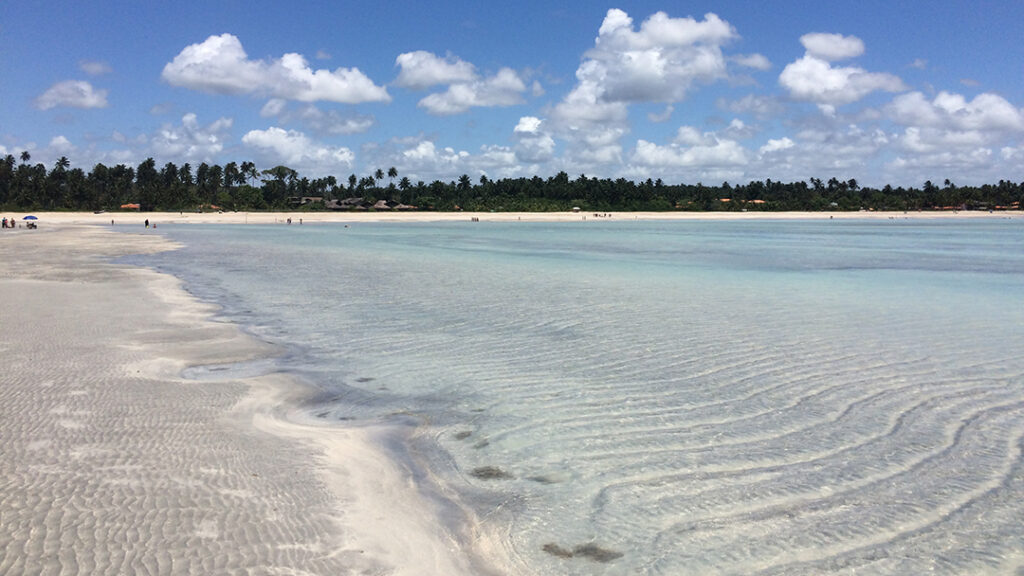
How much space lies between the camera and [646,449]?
6.44 m

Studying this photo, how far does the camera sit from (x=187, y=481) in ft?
17.6

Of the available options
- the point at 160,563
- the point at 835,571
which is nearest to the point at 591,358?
the point at 835,571

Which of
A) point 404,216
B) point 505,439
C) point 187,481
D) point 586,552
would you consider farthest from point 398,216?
point 586,552

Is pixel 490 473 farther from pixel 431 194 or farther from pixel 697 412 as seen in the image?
pixel 431 194

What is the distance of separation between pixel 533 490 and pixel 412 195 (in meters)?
132

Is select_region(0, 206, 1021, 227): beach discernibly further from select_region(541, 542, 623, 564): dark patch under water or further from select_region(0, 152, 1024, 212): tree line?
select_region(541, 542, 623, 564): dark patch under water

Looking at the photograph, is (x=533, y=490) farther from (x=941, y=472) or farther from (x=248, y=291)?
(x=248, y=291)

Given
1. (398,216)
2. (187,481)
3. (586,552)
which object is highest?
(398,216)

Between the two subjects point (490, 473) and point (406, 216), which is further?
point (406, 216)

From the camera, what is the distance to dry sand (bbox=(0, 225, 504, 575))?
14.1ft

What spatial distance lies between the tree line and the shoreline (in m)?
6.35

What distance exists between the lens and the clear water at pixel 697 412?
478cm

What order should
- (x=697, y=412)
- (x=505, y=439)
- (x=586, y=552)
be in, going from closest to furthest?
(x=586, y=552) < (x=505, y=439) < (x=697, y=412)

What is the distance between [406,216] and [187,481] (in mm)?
102809
